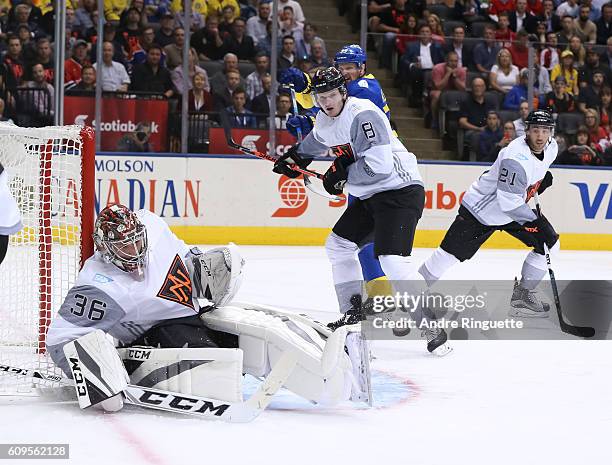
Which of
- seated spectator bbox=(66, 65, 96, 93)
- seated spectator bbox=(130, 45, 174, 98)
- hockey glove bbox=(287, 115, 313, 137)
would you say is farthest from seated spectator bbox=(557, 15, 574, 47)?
hockey glove bbox=(287, 115, 313, 137)

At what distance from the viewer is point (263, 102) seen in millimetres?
8188

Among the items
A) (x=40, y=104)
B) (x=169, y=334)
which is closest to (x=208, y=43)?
(x=40, y=104)

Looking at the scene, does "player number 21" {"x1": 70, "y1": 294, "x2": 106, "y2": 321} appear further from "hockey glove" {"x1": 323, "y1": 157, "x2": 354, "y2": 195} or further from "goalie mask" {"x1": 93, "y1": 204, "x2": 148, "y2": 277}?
"hockey glove" {"x1": 323, "y1": 157, "x2": 354, "y2": 195}

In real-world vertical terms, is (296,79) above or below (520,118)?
above

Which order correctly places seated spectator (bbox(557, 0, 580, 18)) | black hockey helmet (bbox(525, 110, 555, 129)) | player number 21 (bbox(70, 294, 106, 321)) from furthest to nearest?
seated spectator (bbox(557, 0, 580, 18)) < black hockey helmet (bbox(525, 110, 555, 129)) < player number 21 (bbox(70, 294, 106, 321))

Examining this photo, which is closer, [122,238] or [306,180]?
[122,238]

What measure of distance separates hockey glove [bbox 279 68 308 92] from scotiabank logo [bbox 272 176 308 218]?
3256 millimetres

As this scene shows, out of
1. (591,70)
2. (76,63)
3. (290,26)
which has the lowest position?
(76,63)

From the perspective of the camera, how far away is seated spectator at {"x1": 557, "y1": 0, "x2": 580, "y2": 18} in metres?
9.85

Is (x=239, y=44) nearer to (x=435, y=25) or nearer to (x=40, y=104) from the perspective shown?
(x=40, y=104)

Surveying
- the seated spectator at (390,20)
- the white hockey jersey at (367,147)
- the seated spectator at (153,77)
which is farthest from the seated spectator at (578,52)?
the white hockey jersey at (367,147)

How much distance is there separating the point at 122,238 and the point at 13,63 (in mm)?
5042

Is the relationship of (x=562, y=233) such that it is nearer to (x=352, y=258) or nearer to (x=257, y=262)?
(x=257, y=262)

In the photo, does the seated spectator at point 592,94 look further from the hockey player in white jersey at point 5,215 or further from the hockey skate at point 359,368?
the hockey player in white jersey at point 5,215
